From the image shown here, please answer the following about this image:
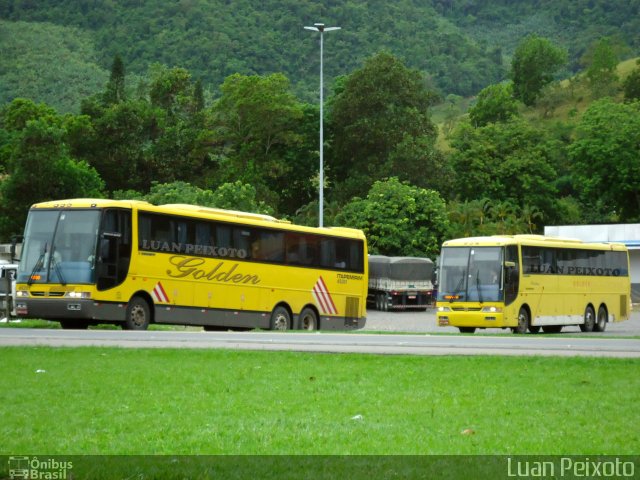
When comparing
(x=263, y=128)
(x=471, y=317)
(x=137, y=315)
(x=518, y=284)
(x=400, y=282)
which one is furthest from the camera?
(x=263, y=128)

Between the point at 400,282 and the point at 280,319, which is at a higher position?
the point at 400,282

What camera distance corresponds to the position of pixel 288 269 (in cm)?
3634

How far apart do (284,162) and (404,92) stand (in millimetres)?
11578

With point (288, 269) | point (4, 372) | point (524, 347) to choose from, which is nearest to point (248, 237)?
point (288, 269)

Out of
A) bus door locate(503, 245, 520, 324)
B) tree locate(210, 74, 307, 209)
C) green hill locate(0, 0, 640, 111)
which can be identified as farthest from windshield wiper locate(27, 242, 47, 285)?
green hill locate(0, 0, 640, 111)

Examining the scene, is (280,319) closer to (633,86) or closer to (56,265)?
(56,265)

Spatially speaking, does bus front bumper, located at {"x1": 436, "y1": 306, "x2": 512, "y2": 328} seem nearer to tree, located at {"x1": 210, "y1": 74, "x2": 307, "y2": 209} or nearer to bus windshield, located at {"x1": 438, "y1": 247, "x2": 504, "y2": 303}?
bus windshield, located at {"x1": 438, "y1": 247, "x2": 504, "y2": 303}

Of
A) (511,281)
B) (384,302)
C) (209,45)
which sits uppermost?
(209,45)

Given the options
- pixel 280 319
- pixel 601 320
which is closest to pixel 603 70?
pixel 601 320

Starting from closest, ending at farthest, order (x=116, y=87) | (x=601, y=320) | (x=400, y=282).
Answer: (x=601, y=320) < (x=400, y=282) < (x=116, y=87)

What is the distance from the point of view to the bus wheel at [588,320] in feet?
143

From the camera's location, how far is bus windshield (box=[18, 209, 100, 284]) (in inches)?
1200

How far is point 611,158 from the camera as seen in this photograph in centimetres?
→ 9269

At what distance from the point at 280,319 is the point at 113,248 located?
7033 millimetres
